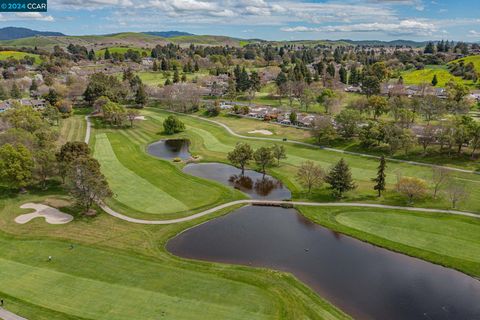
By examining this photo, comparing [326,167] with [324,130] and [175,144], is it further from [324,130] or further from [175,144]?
[175,144]

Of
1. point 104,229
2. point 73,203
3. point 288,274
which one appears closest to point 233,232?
point 288,274

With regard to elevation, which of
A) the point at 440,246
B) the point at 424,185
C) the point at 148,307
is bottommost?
the point at 148,307

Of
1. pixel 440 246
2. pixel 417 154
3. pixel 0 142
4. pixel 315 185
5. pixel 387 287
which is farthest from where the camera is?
pixel 417 154

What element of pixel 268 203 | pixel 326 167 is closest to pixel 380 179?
pixel 326 167

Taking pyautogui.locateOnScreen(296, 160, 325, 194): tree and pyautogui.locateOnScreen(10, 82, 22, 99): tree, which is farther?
pyautogui.locateOnScreen(10, 82, 22, 99): tree

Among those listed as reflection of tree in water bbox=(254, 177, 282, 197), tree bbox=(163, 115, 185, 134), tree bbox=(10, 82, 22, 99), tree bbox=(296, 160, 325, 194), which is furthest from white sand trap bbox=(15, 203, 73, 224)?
tree bbox=(10, 82, 22, 99)

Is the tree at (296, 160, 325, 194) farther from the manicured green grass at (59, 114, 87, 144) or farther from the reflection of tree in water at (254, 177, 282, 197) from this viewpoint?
the manicured green grass at (59, 114, 87, 144)

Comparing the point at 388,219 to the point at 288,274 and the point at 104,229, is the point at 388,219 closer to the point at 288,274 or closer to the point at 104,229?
the point at 288,274
